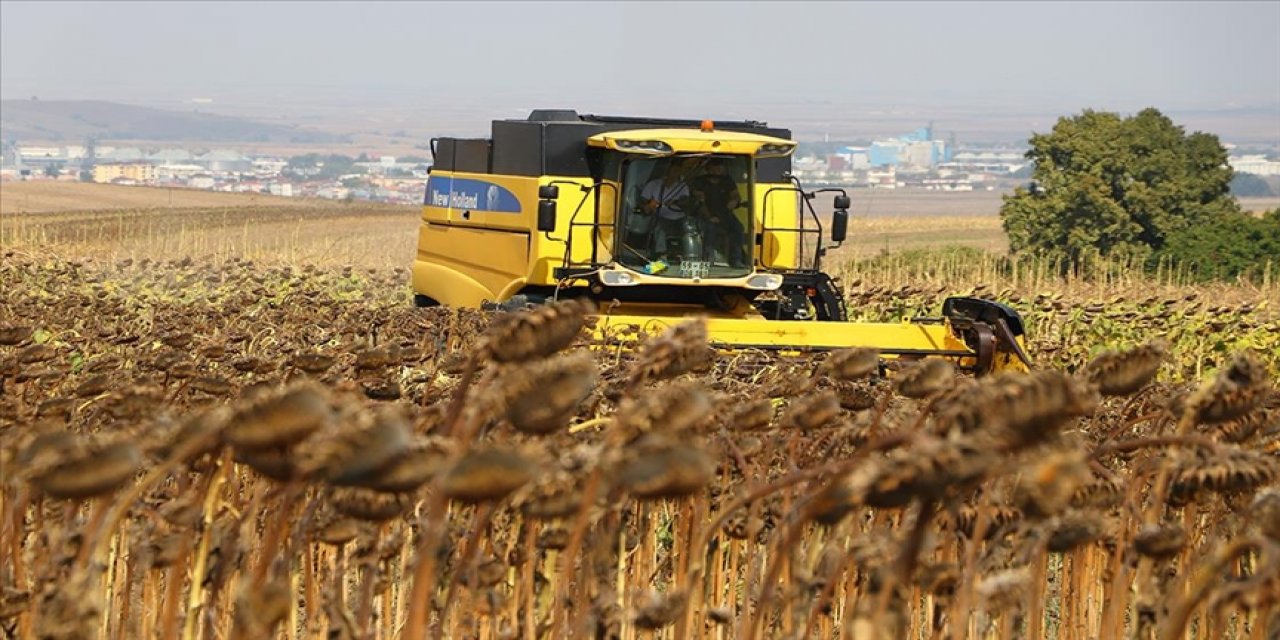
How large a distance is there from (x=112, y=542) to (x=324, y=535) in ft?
8.65

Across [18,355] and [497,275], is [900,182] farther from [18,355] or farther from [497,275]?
[18,355]

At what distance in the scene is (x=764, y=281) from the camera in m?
13.8

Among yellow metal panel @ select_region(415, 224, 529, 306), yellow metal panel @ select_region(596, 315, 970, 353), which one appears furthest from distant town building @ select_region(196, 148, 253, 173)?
yellow metal panel @ select_region(596, 315, 970, 353)

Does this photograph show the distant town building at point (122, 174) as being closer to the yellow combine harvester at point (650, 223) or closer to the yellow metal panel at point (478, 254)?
the yellow metal panel at point (478, 254)

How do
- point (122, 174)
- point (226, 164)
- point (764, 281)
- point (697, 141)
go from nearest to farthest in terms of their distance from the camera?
point (697, 141) < point (764, 281) < point (122, 174) < point (226, 164)

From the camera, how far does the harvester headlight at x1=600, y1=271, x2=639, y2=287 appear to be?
13.3 metres

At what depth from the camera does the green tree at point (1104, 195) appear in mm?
29594

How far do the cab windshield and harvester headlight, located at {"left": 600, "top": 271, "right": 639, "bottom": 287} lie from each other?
1.12ft

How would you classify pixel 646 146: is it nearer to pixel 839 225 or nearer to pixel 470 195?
pixel 839 225

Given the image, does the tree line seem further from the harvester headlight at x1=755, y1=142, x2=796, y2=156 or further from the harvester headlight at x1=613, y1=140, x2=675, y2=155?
the harvester headlight at x1=613, y1=140, x2=675, y2=155

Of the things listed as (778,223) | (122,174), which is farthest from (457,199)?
(122,174)

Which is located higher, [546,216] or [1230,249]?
[546,216]

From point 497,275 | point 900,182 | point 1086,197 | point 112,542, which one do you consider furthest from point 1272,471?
point 900,182

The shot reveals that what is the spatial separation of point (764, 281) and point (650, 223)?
920 millimetres
